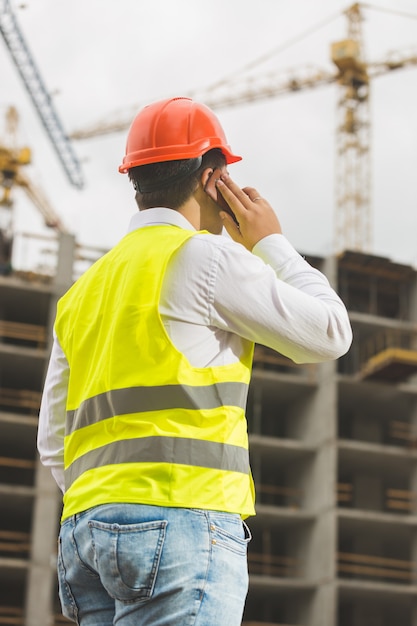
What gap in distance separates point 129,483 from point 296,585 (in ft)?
130

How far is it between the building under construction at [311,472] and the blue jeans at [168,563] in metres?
37.1

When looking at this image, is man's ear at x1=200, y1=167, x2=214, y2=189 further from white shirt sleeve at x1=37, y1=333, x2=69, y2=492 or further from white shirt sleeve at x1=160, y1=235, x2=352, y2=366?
white shirt sleeve at x1=37, y1=333, x2=69, y2=492

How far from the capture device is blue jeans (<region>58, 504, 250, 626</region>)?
2.28 m

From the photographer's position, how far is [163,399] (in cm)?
238

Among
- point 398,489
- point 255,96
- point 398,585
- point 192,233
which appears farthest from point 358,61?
point 192,233

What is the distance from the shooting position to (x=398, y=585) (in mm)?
41781

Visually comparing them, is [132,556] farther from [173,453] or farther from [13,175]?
[13,175]

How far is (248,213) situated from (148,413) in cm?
62

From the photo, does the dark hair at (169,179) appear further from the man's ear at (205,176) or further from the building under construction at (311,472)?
the building under construction at (311,472)

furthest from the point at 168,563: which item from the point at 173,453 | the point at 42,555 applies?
the point at 42,555

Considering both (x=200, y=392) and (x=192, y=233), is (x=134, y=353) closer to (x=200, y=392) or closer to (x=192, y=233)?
(x=200, y=392)

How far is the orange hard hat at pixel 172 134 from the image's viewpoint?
2670 millimetres

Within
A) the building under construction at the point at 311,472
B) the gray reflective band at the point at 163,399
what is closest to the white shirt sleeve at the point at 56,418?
the gray reflective band at the point at 163,399

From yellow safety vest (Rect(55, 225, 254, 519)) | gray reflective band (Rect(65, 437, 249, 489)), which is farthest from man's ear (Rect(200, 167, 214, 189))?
gray reflective band (Rect(65, 437, 249, 489))
